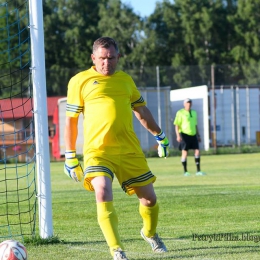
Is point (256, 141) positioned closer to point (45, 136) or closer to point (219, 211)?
point (219, 211)

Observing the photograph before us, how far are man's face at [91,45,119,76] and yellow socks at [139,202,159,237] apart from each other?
1.37m

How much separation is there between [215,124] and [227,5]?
38460 millimetres

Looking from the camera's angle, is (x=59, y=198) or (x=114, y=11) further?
(x=114, y=11)

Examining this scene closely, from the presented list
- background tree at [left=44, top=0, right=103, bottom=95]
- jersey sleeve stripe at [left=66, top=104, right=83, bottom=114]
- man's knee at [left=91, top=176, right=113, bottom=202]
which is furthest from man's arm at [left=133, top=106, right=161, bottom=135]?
background tree at [left=44, top=0, right=103, bottom=95]

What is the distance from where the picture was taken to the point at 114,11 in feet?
251

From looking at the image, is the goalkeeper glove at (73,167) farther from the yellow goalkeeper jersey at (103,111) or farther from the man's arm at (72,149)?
the yellow goalkeeper jersey at (103,111)

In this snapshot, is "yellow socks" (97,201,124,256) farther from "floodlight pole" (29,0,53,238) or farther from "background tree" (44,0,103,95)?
"background tree" (44,0,103,95)

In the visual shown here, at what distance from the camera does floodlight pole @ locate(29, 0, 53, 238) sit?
8.36 metres

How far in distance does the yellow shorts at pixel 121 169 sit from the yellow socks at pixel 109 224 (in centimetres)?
29

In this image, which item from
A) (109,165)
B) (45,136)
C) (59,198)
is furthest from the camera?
(59,198)

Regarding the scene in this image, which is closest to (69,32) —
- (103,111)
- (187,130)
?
(187,130)

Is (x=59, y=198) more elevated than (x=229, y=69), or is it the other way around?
(x=229, y=69)

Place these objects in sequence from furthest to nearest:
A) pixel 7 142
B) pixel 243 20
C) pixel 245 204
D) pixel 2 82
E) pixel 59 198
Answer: pixel 243 20 < pixel 2 82 < pixel 7 142 < pixel 59 198 < pixel 245 204

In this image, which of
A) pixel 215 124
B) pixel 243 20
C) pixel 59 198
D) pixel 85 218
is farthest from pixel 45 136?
pixel 243 20
